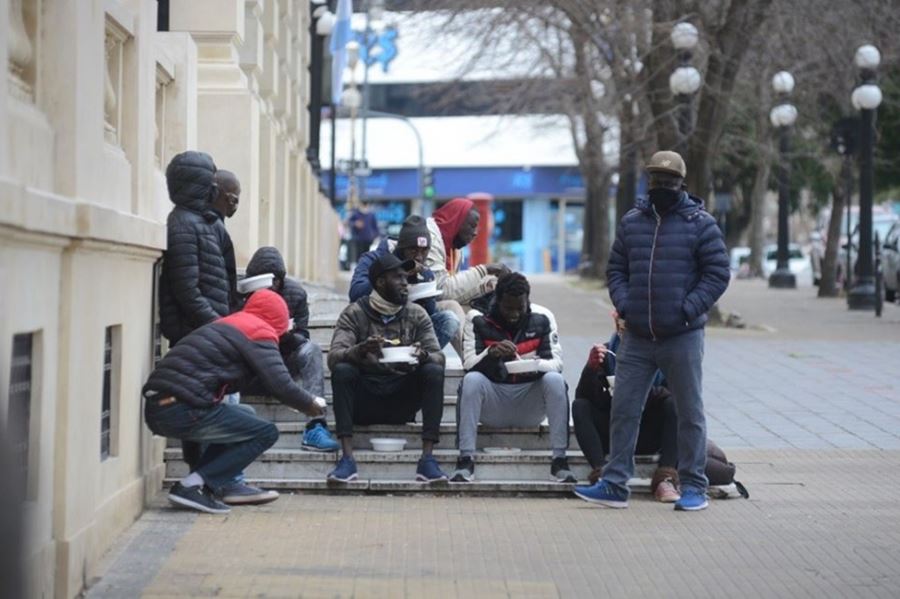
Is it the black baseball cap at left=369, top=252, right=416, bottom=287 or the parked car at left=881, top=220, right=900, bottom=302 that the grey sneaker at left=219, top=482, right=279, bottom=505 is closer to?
the black baseball cap at left=369, top=252, right=416, bottom=287

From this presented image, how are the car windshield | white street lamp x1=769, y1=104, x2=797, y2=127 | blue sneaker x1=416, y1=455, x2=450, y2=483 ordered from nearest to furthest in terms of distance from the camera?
blue sneaker x1=416, y1=455, x2=450, y2=483, white street lamp x1=769, y1=104, x2=797, y2=127, the car windshield

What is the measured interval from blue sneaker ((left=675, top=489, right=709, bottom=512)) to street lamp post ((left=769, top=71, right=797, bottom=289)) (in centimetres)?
2416

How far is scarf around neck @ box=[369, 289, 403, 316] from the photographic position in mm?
10852

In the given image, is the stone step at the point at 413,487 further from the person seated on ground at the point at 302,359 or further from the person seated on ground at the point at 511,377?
the person seated on ground at the point at 302,359

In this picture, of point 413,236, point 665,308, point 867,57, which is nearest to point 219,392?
point 413,236

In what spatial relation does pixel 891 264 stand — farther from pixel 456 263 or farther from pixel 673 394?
pixel 673 394

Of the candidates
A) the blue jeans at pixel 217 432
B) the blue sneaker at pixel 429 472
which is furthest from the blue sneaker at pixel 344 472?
the blue jeans at pixel 217 432

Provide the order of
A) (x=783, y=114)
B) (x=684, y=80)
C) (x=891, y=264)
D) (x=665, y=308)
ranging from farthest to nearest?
(x=891, y=264)
(x=783, y=114)
(x=684, y=80)
(x=665, y=308)

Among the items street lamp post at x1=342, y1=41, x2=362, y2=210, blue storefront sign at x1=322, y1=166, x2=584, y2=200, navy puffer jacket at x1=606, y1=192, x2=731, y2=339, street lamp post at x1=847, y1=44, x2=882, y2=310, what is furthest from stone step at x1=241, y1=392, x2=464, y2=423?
blue storefront sign at x1=322, y1=166, x2=584, y2=200

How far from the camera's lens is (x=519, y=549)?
28.8ft

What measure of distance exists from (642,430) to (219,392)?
2855mm

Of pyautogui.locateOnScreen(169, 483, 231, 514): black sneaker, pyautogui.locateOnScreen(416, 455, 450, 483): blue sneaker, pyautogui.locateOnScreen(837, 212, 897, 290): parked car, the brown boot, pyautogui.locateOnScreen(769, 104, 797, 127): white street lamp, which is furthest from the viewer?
pyautogui.locateOnScreen(837, 212, 897, 290): parked car

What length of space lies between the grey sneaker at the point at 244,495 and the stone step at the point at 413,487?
1.27 feet

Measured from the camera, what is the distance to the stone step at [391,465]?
10703mm
